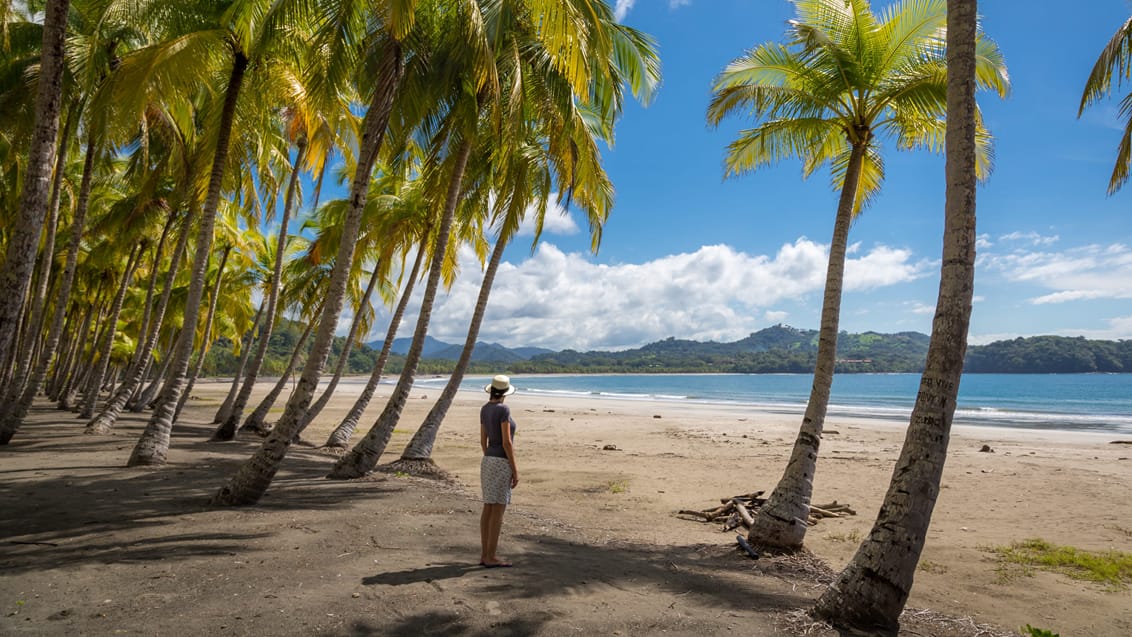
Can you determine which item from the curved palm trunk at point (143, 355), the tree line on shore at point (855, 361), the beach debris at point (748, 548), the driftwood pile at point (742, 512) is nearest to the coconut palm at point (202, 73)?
the curved palm trunk at point (143, 355)

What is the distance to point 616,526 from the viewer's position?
7902 mm

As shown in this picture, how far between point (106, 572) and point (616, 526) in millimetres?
5373

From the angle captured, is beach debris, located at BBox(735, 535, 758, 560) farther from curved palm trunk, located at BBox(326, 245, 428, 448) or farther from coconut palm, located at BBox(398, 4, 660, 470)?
curved palm trunk, located at BBox(326, 245, 428, 448)

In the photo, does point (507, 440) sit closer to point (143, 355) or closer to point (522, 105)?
point (522, 105)

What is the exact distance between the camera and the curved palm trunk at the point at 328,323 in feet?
22.5

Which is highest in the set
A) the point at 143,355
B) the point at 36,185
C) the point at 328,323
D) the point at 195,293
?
the point at 36,185

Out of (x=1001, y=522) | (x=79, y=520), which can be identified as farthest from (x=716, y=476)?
(x=79, y=520)

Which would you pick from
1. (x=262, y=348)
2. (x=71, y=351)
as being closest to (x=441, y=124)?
(x=262, y=348)

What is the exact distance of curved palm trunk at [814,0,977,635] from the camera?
4.00 meters

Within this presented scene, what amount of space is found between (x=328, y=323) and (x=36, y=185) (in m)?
2.96

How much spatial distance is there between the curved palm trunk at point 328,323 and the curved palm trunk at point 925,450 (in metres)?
5.59

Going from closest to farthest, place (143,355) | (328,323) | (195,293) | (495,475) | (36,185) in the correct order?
(495,475), (36,185), (328,323), (195,293), (143,355)

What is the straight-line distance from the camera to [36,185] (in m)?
5.62

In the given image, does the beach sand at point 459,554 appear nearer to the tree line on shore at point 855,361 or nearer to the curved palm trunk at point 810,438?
the curved palm trunk at point 810,438
